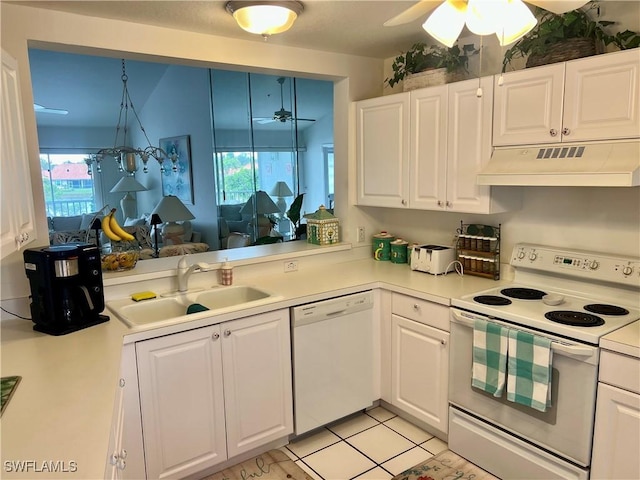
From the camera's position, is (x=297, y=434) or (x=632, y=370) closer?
(x=632, y=370)

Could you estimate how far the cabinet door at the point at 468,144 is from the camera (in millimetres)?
2562

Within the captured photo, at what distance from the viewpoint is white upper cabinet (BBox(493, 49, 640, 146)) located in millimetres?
1996

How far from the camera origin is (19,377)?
62.1 inches

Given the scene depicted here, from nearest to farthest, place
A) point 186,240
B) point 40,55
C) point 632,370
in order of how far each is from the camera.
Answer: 1. point 632,370
2. point 40,55
3. point 186,240

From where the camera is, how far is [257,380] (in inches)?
97.0

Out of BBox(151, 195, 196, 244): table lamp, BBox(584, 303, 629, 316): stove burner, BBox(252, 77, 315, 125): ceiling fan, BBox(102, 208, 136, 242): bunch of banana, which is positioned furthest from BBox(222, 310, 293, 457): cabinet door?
BBox(151, 195, 196, 244): table lamp

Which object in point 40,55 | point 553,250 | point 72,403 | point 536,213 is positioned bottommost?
point 72,403

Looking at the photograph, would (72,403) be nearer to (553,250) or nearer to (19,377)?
(19,377)

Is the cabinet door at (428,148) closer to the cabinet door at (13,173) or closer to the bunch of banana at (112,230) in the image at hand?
the bunch of banana at (112,230)

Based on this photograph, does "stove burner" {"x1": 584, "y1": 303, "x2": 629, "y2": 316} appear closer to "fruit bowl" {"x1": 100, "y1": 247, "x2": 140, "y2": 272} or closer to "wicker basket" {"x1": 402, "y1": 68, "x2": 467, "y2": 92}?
"wicker basket" {"x1": 402, "y1": 68, "x2": 467, "y2": 92}

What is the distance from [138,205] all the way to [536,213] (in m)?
8.52

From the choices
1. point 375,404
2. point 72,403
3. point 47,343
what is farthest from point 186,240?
point 72,403

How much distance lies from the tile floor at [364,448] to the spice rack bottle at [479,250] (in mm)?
1056

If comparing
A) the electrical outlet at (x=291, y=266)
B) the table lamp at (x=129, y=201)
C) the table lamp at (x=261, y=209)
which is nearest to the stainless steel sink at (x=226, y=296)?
the electrical outlet at (x=291, y=266)
